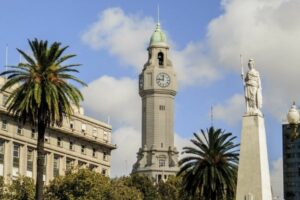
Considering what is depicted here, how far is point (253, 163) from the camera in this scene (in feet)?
149

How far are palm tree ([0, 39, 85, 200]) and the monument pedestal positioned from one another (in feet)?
62.5

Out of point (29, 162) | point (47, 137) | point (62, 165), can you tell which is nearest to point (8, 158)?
point (29, 162)

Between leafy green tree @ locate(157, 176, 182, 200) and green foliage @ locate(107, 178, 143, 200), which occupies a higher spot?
leafy green tree @ locate(157, 176, 182, 200)

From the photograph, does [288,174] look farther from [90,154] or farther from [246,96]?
[90,154]

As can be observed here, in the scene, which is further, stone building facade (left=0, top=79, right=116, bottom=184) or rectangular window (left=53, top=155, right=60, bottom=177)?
rectangular window (left=53, top=155, right=60, bottom=177)

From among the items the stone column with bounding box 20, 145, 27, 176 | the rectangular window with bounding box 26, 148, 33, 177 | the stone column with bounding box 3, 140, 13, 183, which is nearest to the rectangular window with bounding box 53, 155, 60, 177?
the rectangular window with bounding box 26, 148, 33, 177

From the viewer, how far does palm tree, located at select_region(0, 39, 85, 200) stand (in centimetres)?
6178

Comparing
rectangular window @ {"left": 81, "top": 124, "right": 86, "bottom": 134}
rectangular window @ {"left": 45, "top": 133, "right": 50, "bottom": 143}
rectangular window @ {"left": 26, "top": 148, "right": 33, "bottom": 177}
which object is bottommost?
rectangular window @ {"left": 26, "top": 148, "right": 33, "bottom": 177}

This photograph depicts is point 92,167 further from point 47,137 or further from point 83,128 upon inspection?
point 47,137

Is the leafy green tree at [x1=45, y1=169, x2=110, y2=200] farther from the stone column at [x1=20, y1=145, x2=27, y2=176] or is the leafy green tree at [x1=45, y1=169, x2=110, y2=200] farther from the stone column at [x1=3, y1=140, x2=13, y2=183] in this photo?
the stone column at [x1=20, y1=145, x2=27, y2=176]

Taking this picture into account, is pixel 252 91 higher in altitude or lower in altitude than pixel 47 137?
lower

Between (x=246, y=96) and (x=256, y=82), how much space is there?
93 centimetres

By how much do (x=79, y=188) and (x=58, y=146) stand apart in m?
33.3

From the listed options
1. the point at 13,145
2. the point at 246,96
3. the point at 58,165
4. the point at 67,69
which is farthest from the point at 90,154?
the point at 246,96
